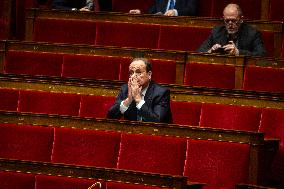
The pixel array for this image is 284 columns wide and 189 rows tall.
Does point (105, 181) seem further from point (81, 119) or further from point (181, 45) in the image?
point (181, 45)

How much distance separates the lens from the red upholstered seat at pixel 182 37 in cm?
120

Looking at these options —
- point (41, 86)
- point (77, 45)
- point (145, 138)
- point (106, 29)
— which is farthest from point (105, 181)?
point (106, 29)

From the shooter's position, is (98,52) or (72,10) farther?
(72,10)

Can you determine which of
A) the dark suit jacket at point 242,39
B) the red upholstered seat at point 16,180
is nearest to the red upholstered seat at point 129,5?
the dark suit jacket at point 242,39

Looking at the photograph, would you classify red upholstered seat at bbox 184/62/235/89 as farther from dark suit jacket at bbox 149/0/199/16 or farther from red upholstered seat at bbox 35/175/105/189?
red upholstered seat at bbox 35/175/105/189

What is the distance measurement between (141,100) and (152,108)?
22mm

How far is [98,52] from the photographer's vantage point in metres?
1.12

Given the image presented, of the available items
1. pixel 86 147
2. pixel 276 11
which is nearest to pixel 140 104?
pixel 86 147

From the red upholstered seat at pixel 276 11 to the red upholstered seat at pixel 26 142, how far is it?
0.60 metres

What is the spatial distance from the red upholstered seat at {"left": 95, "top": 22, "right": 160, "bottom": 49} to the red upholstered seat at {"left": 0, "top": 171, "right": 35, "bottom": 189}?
1.75 feet

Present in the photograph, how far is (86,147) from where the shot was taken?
2.68 feet

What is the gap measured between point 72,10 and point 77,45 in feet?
0.45

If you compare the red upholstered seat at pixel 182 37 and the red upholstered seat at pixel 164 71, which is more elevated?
the red upholstered seat at pixel 182 37

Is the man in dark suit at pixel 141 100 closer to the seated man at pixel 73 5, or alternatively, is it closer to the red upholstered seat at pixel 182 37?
the red upholstered seat at pixel 182 37
